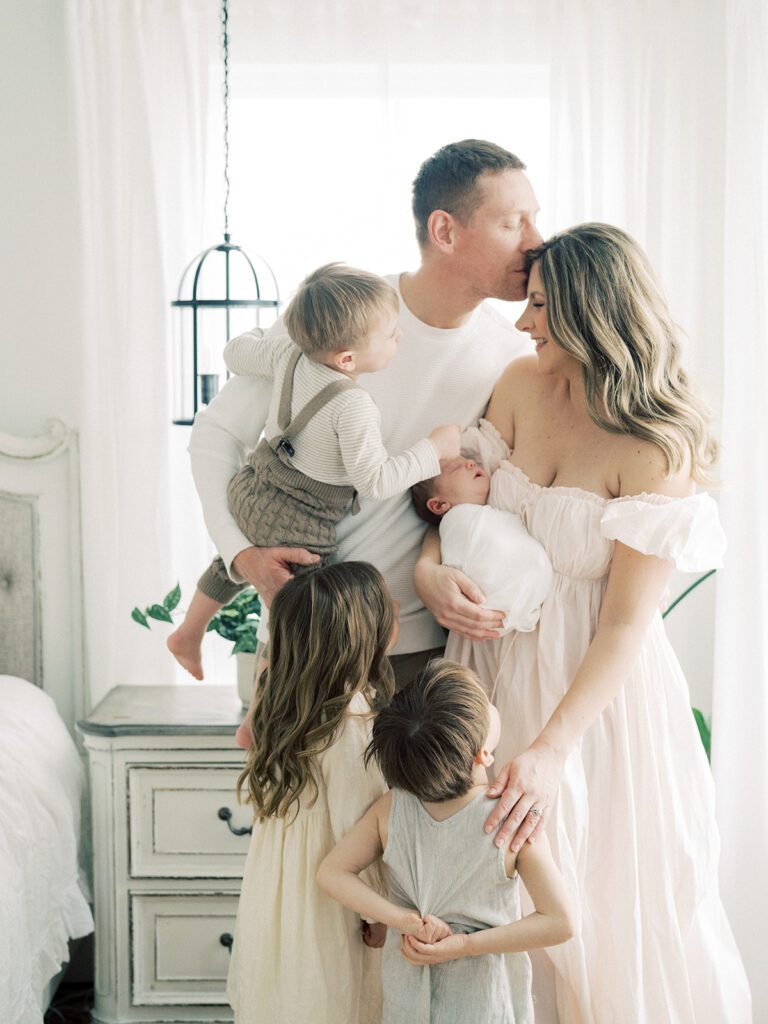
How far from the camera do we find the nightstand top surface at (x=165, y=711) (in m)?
Answer: 2.56

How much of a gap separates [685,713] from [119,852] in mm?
1516

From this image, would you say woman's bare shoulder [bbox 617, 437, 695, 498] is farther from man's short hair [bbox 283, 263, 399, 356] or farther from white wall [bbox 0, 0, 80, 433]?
white wall [bbox 0, 0, 80, 433]

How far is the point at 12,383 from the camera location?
2959mm

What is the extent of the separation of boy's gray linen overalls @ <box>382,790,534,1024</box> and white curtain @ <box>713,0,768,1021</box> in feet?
4.32

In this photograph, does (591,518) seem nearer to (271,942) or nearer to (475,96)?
(271,942)

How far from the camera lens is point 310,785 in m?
1.57

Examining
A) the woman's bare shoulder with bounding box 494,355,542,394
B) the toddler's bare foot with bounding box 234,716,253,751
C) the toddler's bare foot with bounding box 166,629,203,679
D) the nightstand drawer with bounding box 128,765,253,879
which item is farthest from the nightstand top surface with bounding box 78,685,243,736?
the woman's bare shoulder with bounding box 494,355,542,394

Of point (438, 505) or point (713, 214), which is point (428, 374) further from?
point (713, 214)

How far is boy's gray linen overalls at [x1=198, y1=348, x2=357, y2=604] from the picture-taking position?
5.62ft

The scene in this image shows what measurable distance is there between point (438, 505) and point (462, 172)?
0.52 meters

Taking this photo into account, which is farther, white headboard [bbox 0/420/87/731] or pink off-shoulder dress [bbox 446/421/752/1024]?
white headboard [bbox 0/420/87/731]

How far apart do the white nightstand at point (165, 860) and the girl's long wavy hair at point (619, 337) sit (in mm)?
1403

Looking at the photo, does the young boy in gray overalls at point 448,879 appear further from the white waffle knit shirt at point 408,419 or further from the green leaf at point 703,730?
the green leaf at point 703,730

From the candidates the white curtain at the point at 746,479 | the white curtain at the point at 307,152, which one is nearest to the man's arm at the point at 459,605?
the white curtain at the point at 746,479
